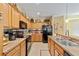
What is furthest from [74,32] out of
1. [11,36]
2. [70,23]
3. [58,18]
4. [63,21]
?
[11,36]

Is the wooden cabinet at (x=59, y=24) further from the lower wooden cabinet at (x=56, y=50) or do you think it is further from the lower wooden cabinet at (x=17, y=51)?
the lower wooden cabinet at (x=17, y=51)

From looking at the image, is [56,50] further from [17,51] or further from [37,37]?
[37,37]

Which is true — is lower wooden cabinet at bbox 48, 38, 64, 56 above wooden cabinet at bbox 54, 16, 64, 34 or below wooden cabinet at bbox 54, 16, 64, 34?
below

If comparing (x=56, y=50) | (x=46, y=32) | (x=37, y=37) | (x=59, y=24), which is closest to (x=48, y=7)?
(x=59, y=24)

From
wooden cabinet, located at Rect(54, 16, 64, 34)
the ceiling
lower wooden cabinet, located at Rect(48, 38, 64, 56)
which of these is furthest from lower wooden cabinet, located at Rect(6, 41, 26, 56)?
wooden cabinet, located at Rect(54, 16, 64, 34)

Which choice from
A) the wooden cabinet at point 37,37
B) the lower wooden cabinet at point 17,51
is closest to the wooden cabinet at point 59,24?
the wooden cabinet at point 37,37

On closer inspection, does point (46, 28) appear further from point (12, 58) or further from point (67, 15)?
point (12, 58)

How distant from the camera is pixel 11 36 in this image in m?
4.23

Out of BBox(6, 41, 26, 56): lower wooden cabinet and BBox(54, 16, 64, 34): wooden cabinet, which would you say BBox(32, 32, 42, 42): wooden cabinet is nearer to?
BBox(54, 16, 64, 34): wooden cabinet

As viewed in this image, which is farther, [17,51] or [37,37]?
[37,37]

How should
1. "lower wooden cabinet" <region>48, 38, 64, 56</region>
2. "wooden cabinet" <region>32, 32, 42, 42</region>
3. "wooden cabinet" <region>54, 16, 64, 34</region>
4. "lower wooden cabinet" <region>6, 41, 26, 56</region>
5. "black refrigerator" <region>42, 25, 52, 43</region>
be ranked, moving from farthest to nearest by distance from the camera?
"wooden cabinet" <region>32, 32, 42, 42</region>, "black refrigerator" <region>42, 25, 52, 43</region>, "wooden cabinet" <region>54, 16, 64, 34</region>, "lower wooden cabinet" <region>48, 38, 64, 56</region>, "lower wooden cabinet" <region>6, 41, 26, 56</region>

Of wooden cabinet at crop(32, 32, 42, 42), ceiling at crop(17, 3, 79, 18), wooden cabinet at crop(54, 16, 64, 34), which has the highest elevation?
ceiling at crop(17, 3, 79, 18)

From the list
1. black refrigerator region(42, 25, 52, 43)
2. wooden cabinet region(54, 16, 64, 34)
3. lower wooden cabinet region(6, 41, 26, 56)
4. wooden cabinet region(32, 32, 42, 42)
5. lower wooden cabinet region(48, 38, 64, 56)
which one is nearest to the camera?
lower wooden cabinet region(6, 41, 26, 56)

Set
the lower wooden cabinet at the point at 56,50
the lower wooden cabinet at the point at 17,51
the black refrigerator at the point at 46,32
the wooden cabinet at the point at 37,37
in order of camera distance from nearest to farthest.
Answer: the lower wooden cabinet at the point at 17,51
the lower wooden cabinet at the point at 56,50
the black refrigerator at the point at 46,32
the wooden cabinet at the point at 37,37
